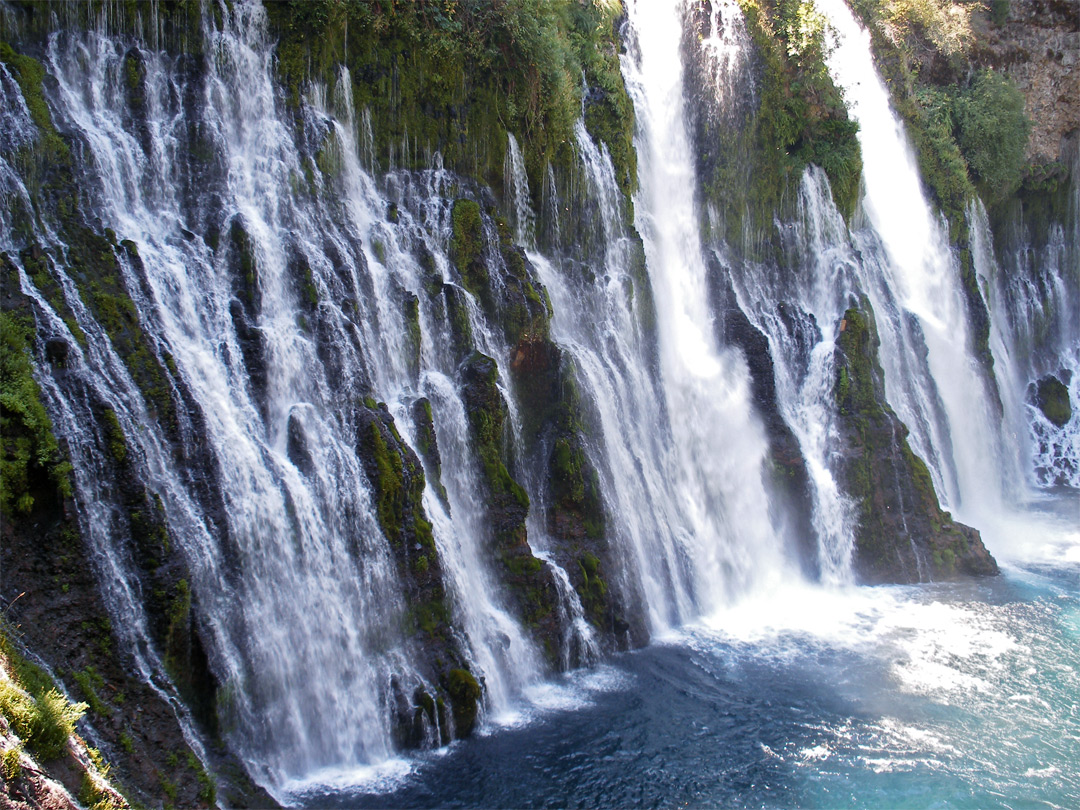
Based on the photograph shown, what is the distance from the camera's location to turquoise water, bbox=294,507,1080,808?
11.4 m

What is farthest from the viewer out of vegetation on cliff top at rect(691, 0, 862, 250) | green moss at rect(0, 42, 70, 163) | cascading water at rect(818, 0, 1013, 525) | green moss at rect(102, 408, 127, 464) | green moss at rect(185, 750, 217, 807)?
cascading water at rect(818, 0, 1013, 525)

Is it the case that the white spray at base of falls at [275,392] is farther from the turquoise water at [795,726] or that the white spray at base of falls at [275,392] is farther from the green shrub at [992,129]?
the green shrub at [992,129]

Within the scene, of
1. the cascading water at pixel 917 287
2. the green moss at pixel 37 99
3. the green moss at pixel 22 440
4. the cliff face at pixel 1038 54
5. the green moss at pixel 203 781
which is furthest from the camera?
the cliff face at pixel 1038 54

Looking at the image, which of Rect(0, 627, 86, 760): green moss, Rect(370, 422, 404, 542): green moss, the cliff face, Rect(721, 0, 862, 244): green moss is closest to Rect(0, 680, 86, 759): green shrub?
Rect(0, 627, 86, 760): green moss

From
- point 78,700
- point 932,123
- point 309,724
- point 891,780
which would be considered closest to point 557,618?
point 309,724

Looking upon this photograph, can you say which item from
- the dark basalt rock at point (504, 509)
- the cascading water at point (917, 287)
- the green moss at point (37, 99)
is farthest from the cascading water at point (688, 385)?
the green moss at point (37, 99)

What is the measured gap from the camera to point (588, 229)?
1895cm

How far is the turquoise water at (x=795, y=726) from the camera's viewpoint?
37.3ft

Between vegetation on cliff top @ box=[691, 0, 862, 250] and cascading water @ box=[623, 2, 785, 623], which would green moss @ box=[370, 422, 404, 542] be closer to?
cascading water @ box=[623, 2, 785, 623]

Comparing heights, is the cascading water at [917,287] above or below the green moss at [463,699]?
above

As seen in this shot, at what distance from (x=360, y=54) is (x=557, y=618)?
10969 millimetres

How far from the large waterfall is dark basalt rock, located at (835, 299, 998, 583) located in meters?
0.44

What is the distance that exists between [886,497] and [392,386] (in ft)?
40.1

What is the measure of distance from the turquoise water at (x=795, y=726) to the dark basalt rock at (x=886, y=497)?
2.20 m
